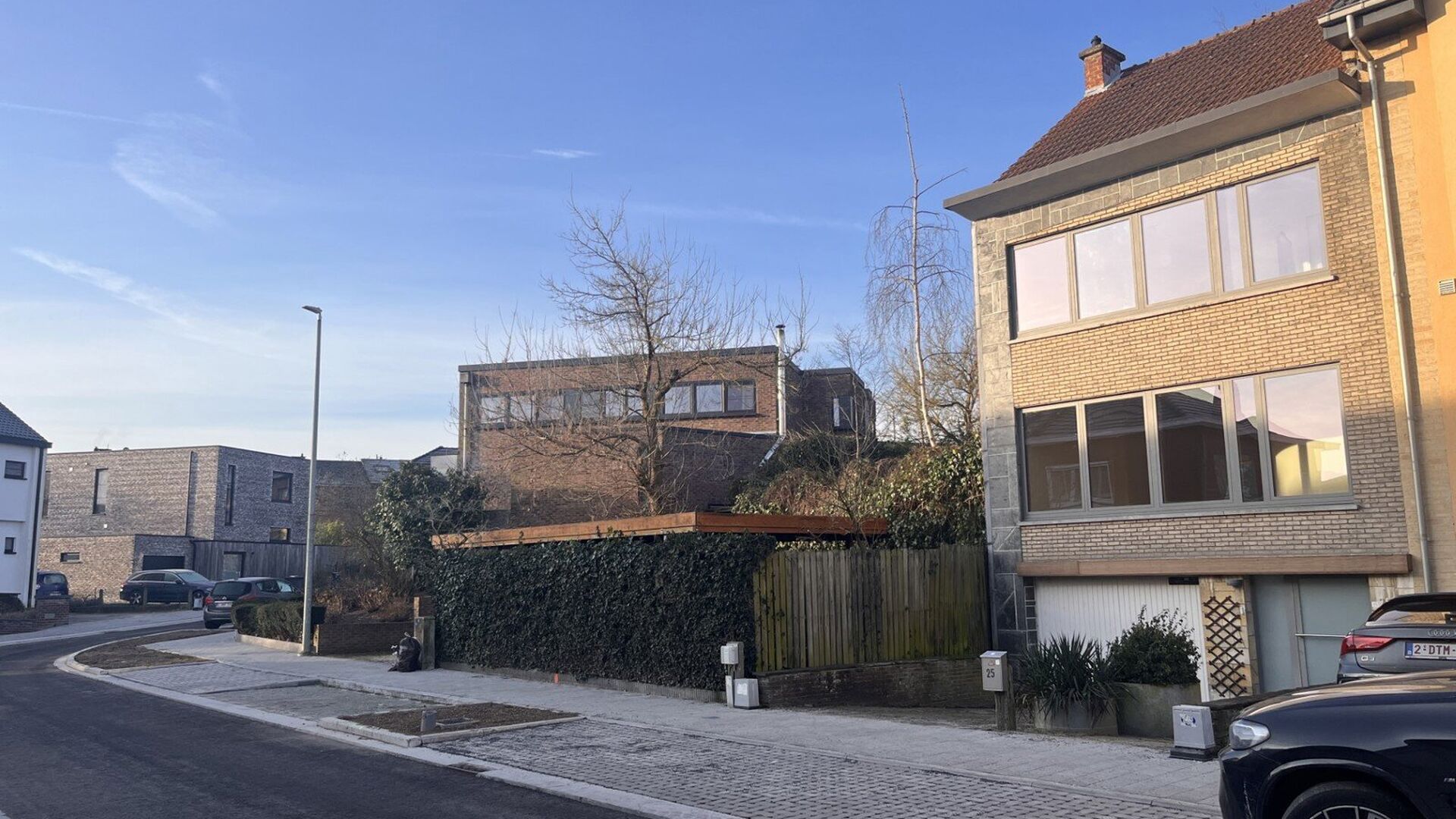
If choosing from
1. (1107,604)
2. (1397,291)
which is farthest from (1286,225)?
(1107,604)

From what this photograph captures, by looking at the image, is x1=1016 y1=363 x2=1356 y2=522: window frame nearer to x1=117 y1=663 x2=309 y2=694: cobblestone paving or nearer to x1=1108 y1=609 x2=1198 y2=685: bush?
x1=1108 y1=609 x2=1198 y2=685: bush

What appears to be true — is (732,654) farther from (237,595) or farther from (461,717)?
(237,595)

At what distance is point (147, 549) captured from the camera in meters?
46.9

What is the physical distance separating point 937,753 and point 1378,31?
1058cm

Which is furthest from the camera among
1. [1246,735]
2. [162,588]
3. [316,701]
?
[162,588]

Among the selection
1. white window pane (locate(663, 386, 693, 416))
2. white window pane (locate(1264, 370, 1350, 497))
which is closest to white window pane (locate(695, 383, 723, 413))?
white window pane (locate(663, 386, 693, 416))

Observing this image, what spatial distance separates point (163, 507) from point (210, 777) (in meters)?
48.0

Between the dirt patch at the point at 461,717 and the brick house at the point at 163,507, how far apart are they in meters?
34.1

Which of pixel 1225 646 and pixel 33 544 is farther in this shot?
pixel 33 544

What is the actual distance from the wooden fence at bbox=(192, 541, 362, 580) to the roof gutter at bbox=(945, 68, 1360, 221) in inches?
1596

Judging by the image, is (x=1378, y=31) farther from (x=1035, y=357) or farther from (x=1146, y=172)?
(x=1035, y=357)

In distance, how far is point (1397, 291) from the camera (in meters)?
13.1

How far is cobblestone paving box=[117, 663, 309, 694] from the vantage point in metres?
17.8

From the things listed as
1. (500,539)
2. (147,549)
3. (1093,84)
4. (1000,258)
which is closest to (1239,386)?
(1000,258)
